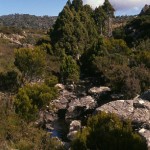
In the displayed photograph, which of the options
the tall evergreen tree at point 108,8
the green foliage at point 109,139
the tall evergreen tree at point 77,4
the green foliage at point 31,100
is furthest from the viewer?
the tall evergreen tree at point 108,8

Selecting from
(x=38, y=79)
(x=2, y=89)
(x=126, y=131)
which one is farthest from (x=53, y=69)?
(x=126, y=131)

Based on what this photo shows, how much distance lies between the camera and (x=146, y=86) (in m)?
56.0

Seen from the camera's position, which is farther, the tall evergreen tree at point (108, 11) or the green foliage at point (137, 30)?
the tall evergreen tree at point (108, 11)

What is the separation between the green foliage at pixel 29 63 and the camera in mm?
64181

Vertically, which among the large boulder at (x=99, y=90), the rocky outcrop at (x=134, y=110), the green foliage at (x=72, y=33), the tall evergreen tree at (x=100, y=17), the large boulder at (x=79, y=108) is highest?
the tall evergreen tree at (x=100, y=17)

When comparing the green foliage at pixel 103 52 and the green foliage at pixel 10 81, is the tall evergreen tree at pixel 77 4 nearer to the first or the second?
the green foliage at pixel 103 52

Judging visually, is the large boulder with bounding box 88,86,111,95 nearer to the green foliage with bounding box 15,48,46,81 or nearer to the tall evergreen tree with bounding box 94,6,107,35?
the green foliage with bounding box 15,48,46,81

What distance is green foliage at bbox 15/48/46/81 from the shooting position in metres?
64.2

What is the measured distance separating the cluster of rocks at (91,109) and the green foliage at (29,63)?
5563 mm

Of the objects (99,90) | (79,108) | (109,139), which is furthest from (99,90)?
(109,139)

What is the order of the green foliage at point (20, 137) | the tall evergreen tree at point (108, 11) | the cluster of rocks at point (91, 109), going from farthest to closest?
the tall evergreen tree at point (108, 11) → the cluster of rocks at point (91, 109) → the green foliage at point (20, 137)

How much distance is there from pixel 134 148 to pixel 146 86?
29129 mm

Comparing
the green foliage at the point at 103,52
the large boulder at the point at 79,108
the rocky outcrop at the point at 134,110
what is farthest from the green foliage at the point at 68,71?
the rocky outcrop at the point at 134,110

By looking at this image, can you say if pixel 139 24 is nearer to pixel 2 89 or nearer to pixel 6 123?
pixel 2 89
